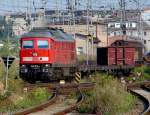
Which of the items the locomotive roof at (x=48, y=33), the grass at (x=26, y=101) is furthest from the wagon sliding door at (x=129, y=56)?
the grass at (x=26, y=101)

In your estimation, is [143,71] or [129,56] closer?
[143,71]

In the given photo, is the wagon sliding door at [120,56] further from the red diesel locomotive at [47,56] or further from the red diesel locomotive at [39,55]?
the red diesel locomotive at [39,55]

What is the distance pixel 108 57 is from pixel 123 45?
3336 millimetres

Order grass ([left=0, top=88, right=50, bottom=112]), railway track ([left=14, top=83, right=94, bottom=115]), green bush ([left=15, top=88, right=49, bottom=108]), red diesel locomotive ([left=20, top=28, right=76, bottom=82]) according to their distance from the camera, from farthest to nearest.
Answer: red diesel locomotive ([left=20, top=28, right=76, bottom=82]), green bush ([left=15, top=88, right=49, bottom=108]), grass ([left=0, top=88, right=50, bottom=112]), railway track ([left=14, top=83, right=94, bottom=115])

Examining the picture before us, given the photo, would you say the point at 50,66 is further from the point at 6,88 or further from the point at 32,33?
the point at 6,88

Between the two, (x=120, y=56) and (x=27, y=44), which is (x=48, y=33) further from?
(x=120, y=56)

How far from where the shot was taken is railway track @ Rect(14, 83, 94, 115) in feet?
53.4

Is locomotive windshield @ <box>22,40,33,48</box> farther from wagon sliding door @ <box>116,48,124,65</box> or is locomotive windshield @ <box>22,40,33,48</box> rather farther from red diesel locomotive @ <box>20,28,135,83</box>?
wagon sliding door @ <box>116,48,124,65</box>

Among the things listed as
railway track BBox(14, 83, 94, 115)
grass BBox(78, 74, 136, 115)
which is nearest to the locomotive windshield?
railway track BBox(14, 83, 94, 115)

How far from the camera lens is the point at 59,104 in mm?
19484

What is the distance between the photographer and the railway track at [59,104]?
16266 mm

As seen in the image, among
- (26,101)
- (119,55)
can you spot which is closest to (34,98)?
(26,101)

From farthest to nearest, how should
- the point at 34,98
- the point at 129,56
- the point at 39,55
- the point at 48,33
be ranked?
the point at 129,56
the point at 48,33
the point at 39,55
the point at 34,98

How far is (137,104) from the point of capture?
63.7ft
